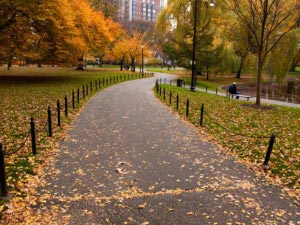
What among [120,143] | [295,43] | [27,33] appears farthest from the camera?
[295,43]

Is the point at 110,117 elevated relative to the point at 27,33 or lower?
lower

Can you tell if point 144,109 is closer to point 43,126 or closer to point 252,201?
point 43,126

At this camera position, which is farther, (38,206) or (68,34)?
(68,34)

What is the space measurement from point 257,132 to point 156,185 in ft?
20.2

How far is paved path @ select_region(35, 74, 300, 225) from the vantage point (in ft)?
17.6

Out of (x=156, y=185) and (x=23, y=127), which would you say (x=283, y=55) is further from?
(x=156, y=185)

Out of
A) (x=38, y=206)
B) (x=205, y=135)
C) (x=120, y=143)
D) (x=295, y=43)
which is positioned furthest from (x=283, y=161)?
(x=295, y=43)

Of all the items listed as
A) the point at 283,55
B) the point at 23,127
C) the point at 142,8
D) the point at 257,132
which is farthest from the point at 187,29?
the point at 142,8

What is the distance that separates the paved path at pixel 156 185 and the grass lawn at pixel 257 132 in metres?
0.73

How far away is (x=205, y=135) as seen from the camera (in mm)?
10922

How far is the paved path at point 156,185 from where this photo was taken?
536cm

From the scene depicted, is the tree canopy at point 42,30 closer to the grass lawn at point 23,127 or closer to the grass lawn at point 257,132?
the grass lawn at point 23,127

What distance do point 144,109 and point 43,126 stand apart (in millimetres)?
6280

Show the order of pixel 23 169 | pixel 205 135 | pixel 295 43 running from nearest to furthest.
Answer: pixel 23 169, pixel 205 135, pixel 295 43
